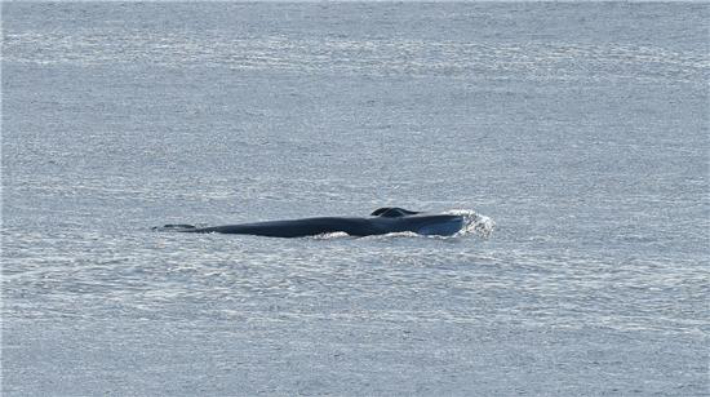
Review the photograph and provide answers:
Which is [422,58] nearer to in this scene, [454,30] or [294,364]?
[454,30]

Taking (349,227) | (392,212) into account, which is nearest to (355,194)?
(392,212)

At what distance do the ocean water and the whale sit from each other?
179mm

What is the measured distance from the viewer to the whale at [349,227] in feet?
35.1

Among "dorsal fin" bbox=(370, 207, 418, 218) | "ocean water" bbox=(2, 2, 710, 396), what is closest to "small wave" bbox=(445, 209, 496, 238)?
"ocean water" bbox=(2, 2, 710, 396)

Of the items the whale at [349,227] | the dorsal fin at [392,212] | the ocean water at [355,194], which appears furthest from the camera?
the dorsal fin at [392,212]

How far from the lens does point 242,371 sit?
733 cm

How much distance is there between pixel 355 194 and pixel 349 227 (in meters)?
1.68

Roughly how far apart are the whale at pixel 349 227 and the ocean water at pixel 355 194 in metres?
0.18

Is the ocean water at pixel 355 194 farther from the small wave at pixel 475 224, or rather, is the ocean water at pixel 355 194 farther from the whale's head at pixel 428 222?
the whale's head at pixel 428 222

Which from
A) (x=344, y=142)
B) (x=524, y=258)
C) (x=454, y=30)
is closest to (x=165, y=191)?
(x=344, y=142)

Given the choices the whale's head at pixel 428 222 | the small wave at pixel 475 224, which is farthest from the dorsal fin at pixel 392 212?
the small wave at pixel 475 224

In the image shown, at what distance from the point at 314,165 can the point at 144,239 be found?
3225 millimetres

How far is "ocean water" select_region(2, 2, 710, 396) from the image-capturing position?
25.0 ft

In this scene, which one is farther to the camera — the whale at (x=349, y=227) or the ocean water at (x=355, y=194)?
Answer: the whale at (x=349, y=227)
